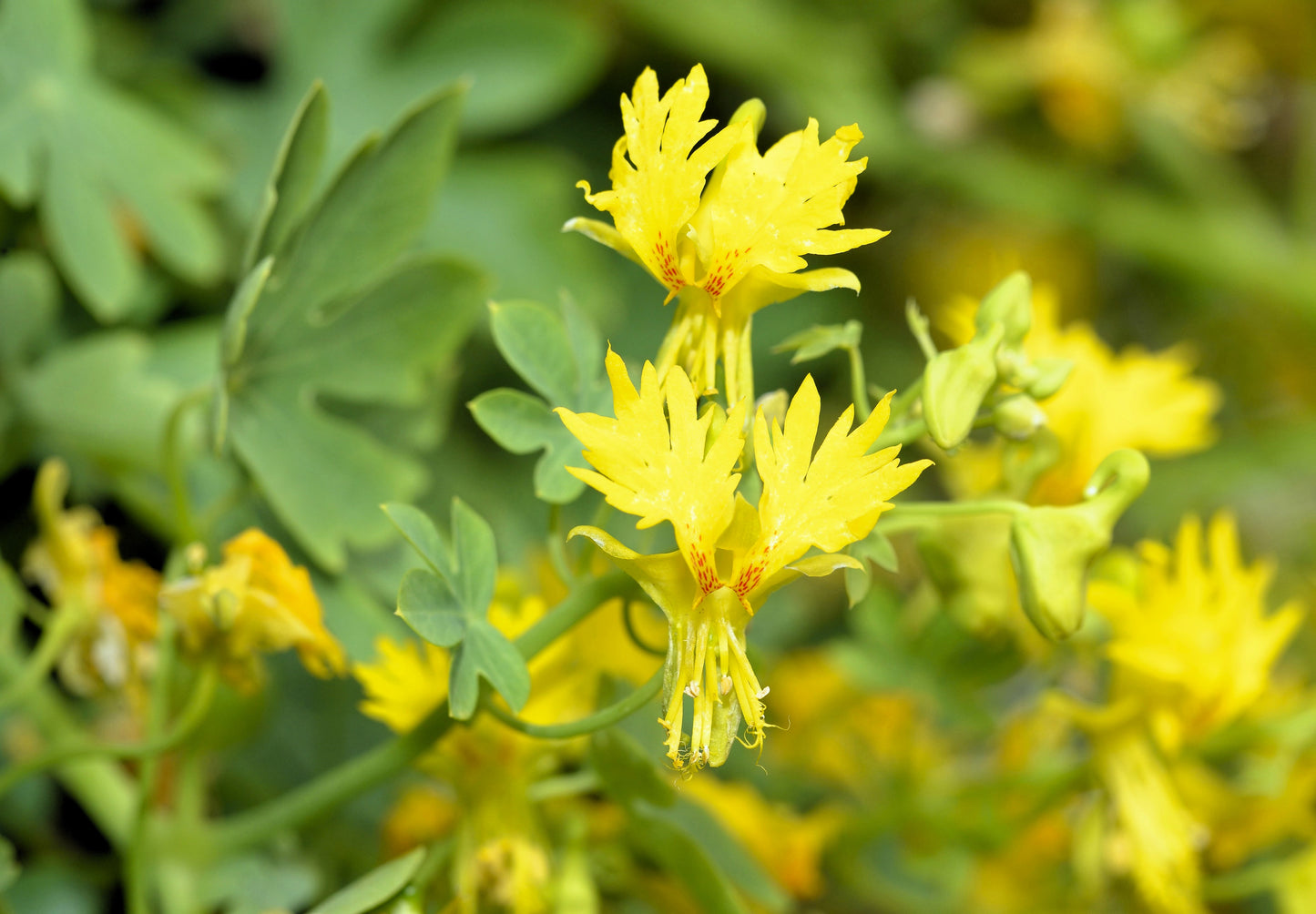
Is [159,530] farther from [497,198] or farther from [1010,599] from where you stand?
[1010,599]

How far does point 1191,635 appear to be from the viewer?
75cm

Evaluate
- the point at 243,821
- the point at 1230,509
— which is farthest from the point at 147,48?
the point at 1230,509

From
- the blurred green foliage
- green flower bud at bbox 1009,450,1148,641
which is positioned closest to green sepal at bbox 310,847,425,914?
the blurred green foliage

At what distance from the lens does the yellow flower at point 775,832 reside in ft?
2.92

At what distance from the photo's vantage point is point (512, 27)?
126cm

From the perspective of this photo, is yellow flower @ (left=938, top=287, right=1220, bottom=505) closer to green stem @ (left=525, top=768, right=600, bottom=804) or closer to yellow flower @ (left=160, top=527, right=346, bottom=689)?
green stem @ (left=525, top=768, right=600, bottom=804)

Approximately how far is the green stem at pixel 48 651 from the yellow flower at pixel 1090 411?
583 millimetres

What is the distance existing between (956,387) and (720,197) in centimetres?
14

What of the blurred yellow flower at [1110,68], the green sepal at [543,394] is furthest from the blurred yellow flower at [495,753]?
the blurred yellow flower at [1110,68]

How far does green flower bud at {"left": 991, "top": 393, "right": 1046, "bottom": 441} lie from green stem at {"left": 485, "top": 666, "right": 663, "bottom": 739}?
211 mm

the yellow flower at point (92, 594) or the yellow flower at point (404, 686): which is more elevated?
the yellow flower at point (404, 686)

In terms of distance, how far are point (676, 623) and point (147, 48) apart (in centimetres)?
93

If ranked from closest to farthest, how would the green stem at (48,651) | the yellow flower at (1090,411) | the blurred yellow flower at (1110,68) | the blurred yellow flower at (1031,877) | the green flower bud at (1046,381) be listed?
1. the green flower bud at (1046,381)
2. the green stem at (48,651)
3. the yellow flower at (1090,411)
4. the blurred yellow flower at (1031,877)
5. the blurred yellow flower at (1110,68)

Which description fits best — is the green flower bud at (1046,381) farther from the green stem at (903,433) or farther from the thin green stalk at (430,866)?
the thin green stalk at (430,866)
